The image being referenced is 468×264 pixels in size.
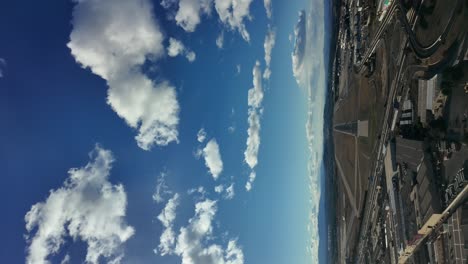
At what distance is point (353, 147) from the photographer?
18762 centimetres

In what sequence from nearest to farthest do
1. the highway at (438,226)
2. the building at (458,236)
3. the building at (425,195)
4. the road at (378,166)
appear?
the building at (458,236)
the highway at (438,226)
the building at (425,195)
the road at (378,166)

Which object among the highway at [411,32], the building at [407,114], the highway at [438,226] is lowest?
the highway at [438,226]

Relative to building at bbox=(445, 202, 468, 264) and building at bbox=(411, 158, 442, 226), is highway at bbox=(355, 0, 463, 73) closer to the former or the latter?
building at bbox=(411, 158, 442, 226)

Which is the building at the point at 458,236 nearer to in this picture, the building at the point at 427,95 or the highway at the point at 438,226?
the highway at the point at 438,226

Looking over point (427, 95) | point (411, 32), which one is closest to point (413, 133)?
point (427, 95)

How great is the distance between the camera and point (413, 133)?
325 ft

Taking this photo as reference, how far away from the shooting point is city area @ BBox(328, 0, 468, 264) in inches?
3120

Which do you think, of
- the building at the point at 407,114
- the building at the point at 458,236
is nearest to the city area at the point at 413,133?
the building at the point at 458,236

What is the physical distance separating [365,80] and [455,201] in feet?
330

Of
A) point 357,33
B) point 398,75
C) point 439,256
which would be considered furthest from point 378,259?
point 357,33

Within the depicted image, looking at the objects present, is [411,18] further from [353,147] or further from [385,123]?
[353,147]

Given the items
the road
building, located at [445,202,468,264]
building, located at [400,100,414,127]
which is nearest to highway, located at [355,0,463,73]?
the road

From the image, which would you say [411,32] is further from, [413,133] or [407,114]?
[413,133]

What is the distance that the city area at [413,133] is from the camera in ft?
260
